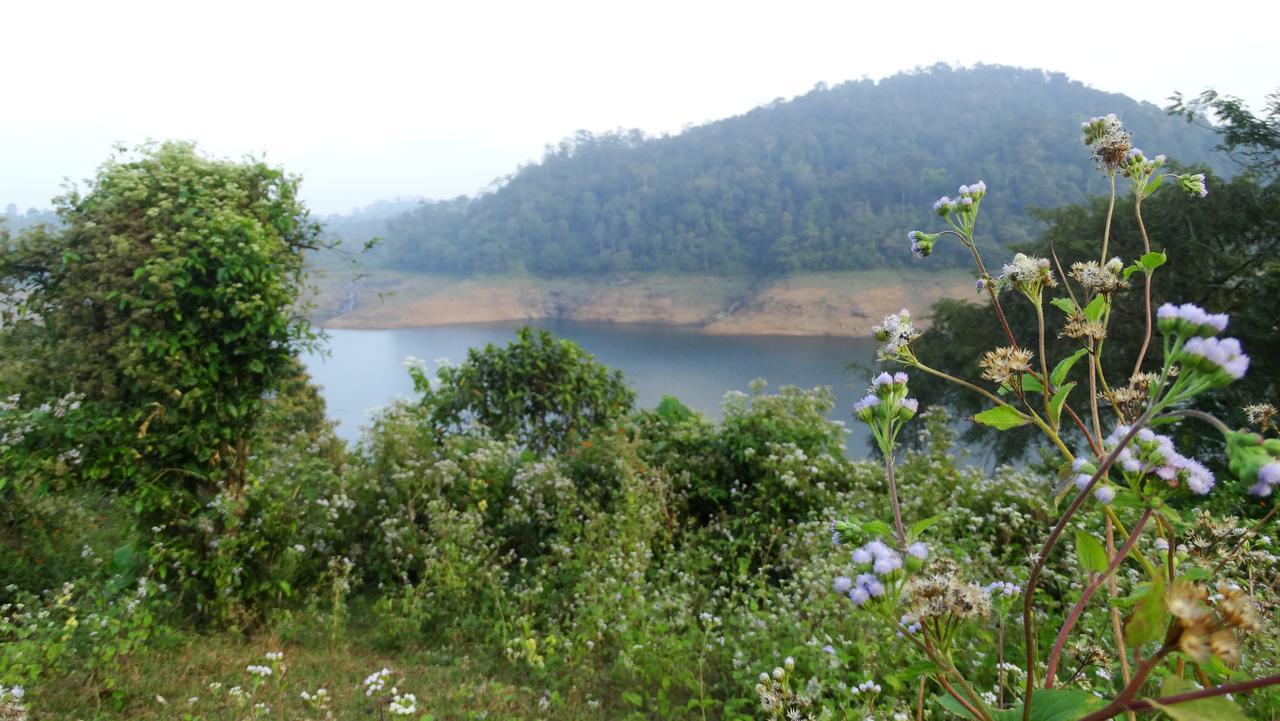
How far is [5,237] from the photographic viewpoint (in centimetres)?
366

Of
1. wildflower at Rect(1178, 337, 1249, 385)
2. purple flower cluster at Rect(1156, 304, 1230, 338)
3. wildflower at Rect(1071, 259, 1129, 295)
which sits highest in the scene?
wildflower at Rect(1071, 259, 1129, 295)

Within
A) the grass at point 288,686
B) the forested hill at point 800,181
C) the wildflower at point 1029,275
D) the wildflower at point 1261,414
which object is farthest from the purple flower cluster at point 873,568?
the forested hill at point 800,181

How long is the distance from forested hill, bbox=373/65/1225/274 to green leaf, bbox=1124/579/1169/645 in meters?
37.1

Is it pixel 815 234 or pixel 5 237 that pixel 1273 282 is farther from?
pixel 815 234

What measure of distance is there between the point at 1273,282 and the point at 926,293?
3160 cm

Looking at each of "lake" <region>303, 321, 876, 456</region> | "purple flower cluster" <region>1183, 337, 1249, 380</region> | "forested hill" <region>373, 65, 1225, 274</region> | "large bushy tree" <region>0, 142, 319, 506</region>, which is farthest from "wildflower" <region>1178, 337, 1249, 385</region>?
"forested hill" <region>373, 65, 1225, 274</region>

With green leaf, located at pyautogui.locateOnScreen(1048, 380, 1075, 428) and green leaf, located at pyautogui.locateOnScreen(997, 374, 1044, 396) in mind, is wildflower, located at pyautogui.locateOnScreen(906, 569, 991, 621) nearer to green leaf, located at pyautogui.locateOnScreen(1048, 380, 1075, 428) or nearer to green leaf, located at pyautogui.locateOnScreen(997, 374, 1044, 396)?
green leaf, located at pyautogui.locateOnScreen(1048, 380, 1075, 428)

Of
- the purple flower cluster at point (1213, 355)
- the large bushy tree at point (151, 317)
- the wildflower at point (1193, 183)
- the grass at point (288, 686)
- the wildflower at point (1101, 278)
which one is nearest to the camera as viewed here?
the purple flower cluster at point (1213, 355)

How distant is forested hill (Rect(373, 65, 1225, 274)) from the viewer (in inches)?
1732

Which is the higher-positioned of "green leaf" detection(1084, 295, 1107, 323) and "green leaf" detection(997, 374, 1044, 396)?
Answer: "green leaf" detection(1084, 295, 1107, 323)

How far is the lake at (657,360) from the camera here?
22.6 meters

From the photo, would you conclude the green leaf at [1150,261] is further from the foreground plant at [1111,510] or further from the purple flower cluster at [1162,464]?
the purple flower cluster at [1162,464]

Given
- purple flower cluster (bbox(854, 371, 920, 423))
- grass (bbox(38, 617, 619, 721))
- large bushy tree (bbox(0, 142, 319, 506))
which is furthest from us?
large bushy tree (bbox(0, 142, 319, 506))

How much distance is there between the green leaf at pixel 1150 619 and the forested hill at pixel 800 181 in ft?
122
